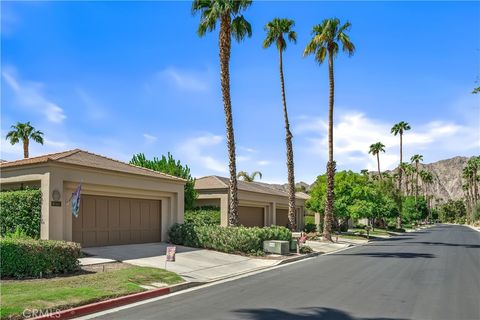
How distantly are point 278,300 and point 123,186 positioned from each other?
40.2ft

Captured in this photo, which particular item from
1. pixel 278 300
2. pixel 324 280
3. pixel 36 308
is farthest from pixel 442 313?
pixel 36 308

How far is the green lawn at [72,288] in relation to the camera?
32.9 ft

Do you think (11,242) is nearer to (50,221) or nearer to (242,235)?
(50,221)

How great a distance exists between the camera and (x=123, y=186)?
22203mm

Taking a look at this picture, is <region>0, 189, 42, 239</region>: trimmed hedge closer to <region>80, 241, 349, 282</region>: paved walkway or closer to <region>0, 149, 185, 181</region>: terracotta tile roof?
<region>0, 149, 185, 181</region>: terracotta tile roof

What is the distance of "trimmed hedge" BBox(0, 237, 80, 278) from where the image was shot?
13.4 meters

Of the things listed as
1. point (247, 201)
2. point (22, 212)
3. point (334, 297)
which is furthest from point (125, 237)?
point (247, 201)

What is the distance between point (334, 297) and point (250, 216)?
30651 mm

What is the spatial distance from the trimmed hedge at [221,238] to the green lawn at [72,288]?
827 cm

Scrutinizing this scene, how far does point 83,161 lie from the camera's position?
20750 millimetres

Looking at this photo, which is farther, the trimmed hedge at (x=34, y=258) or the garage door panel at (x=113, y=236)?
the garage door panel at (x=113, y=236)

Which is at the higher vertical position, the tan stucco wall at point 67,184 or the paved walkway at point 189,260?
the tan stucco wall at point 67,184

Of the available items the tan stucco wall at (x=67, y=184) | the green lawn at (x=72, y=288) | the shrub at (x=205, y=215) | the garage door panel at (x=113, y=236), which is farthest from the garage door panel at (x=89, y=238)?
the shrub at (x=205, y=215)

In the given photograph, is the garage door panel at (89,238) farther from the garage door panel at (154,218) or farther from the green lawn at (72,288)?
the green lawn at (72,288)
